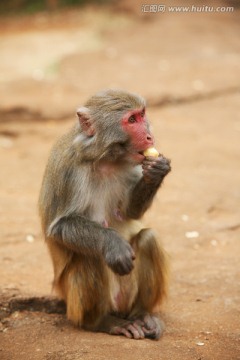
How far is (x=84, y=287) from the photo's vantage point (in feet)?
17.1

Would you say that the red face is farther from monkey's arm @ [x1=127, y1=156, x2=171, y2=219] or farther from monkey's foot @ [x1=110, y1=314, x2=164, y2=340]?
monkey's foot @ [x1=110, y1=314, x2=164, y2=340]

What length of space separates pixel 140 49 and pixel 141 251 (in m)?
11.4

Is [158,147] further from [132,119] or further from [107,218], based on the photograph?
[132,119]

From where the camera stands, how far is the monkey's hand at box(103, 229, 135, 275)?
4.83 metres

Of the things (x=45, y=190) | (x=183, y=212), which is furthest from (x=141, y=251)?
(x=183, y=212)

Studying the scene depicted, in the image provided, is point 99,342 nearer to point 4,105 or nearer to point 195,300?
point 195,300

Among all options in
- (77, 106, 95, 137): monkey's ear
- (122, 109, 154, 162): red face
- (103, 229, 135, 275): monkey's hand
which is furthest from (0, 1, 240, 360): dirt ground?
(77, 106, 95, 137): monkey's ear

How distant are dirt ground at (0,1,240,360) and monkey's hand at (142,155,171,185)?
1.18 m

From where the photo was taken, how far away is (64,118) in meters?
11.5

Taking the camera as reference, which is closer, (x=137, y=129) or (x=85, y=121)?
(x=137, y=129)

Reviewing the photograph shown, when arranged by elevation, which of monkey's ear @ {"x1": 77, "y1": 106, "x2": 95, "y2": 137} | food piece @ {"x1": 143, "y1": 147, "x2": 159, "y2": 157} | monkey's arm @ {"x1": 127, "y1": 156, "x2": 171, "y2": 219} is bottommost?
monkey's arm @ {"x1": 127, "y1": 156, "x2": 171, "y2": 219}

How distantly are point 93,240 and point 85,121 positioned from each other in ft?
2.84

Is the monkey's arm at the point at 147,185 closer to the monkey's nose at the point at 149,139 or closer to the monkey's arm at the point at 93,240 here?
the monkey's nose at the point at 149,139

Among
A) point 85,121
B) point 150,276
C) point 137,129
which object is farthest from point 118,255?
point 85,121
